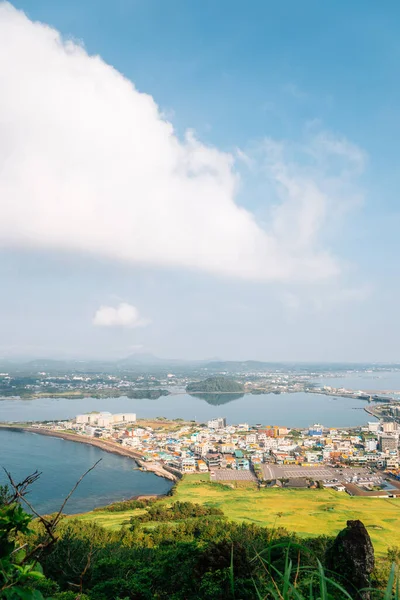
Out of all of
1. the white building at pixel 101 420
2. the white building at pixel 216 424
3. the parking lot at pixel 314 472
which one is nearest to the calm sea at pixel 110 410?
the white building at pixel 101 420

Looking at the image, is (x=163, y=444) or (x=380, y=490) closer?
(x=380, y=490)

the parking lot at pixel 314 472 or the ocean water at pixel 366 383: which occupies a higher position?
the ocean water at pixel 366 383

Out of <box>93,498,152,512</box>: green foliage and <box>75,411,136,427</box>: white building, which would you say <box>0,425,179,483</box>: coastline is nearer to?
<box>75,411,136,427</box>: white building

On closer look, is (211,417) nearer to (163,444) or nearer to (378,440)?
(163,444)

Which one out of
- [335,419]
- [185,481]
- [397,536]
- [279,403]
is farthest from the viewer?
[279,403]

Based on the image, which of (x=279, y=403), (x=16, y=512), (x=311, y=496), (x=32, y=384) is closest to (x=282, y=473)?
(x=311, y=496)

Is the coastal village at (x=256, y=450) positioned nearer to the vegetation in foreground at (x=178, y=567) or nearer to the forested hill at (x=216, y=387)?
the vegetation in foreground at (x=178, y=567)

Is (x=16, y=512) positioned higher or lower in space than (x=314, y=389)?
higher
